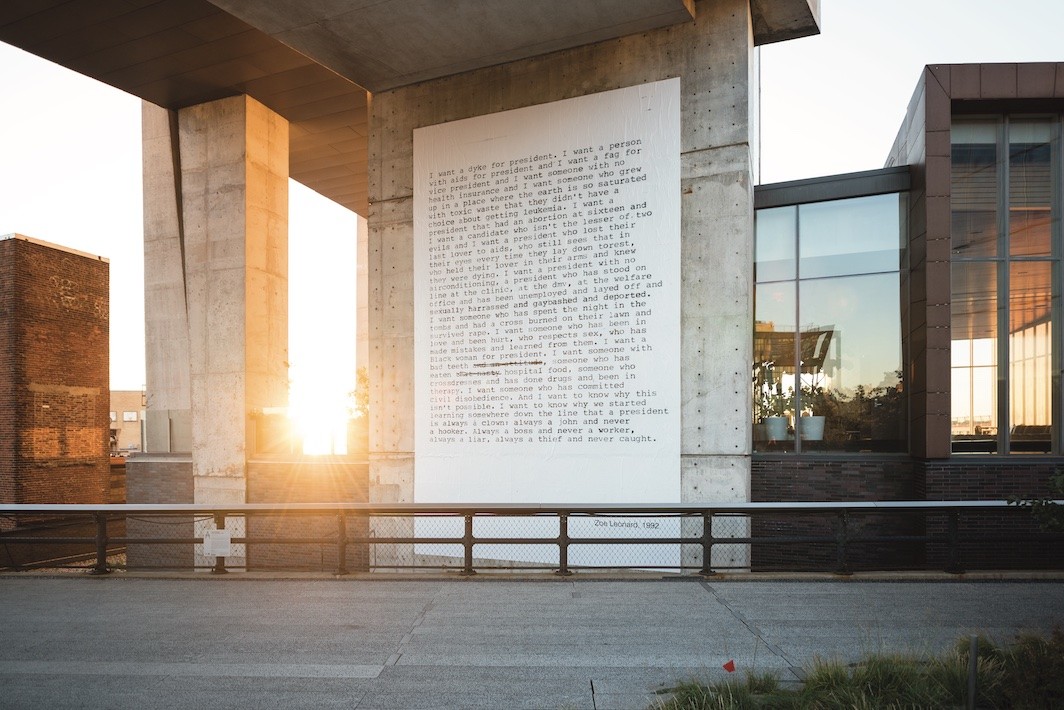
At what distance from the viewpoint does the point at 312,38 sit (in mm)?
11164

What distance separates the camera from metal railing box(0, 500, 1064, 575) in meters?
9.01

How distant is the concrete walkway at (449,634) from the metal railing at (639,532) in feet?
1.78

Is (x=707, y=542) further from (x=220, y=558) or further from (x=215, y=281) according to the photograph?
(x=215, y=281)

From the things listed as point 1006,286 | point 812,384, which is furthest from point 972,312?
point 812,384

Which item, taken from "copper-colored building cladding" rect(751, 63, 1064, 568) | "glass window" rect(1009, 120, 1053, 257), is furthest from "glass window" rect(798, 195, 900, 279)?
"glass window" rect(1009, 120, 1053, 257)

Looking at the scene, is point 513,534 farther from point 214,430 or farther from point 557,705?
point 214,430

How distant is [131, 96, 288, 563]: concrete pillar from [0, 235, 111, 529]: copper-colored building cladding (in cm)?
803

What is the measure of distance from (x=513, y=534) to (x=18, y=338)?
19652 mm

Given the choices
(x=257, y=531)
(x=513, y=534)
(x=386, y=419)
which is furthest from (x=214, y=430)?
(x=513, y=534)

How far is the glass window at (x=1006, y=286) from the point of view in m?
11.2

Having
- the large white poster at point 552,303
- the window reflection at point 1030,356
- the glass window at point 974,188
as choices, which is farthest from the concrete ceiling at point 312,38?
the window reflection at point 1030,356

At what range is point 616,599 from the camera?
8.24m

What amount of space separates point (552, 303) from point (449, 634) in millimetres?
5776

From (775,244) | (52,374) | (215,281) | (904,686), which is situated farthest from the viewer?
(52,374)
